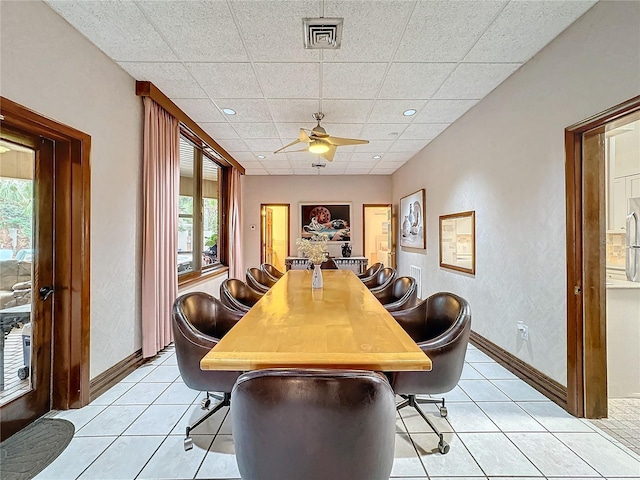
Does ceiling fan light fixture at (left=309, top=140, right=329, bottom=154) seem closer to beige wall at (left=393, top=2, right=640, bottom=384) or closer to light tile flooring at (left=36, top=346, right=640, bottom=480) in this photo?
beige wall at (left=393, top=2, right=640, bottom=384)

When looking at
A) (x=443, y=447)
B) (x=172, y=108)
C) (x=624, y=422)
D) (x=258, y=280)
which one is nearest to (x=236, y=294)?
(x=258, y=280)

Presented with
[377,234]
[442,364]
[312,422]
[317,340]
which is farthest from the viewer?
[377,234]

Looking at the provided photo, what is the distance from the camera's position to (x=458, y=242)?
4363mm

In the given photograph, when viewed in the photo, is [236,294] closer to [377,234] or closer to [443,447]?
[443,447]

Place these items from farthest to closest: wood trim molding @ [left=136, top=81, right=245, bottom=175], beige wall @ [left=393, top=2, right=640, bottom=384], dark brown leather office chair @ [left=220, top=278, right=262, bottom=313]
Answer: wood trim molding @ [left=136, top=81, right=245, bottom=175]
dark brown leather office chair @ [left=220, top=278, right=262, bottom=313]
beige wall @ [left=393, top=2, right=640, bottom=384]

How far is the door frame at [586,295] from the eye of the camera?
231cm

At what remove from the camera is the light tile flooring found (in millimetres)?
1804

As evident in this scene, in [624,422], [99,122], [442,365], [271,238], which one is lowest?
[624,422]

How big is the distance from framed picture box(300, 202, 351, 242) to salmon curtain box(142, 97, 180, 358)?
4034mm

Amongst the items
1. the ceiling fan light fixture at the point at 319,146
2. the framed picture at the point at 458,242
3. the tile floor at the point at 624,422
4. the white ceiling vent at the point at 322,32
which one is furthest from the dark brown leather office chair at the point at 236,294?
the tile floor at the point at 624,422

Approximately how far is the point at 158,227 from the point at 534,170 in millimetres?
3573

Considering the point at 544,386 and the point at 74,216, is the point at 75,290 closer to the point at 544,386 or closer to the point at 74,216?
the point at 74,216

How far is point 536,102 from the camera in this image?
273cm

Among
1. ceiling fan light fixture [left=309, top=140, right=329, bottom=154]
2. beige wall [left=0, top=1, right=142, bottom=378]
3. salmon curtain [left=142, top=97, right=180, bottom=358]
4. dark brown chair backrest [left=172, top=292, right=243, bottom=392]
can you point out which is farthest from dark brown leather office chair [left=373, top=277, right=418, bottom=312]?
beige wall [left=0, top=1, right=142, bottom=378]
